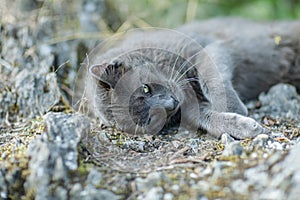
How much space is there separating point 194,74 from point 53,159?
110 cm

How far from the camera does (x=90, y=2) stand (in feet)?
12.2

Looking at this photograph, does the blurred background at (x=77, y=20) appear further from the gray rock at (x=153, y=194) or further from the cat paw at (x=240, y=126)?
the gray rock at (x=153, y=194)

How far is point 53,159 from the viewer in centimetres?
174

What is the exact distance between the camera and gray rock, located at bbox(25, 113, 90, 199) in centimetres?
171

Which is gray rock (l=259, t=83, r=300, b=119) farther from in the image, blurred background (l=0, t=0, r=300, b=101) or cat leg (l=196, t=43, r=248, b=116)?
blurred background (l=0, t=0, r=300, b=101)

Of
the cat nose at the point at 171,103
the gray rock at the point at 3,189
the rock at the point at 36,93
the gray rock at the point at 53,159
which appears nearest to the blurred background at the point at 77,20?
the rock at the point at 36,93

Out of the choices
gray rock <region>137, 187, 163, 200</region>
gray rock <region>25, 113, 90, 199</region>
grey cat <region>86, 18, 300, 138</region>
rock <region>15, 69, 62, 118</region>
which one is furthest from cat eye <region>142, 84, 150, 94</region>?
gray rock <region>137, 187, 163, 200</region>

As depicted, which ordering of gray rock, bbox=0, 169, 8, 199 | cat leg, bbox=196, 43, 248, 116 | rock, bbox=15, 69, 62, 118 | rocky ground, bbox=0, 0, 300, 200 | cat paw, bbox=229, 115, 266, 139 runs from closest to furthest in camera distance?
rocky ground, bbox=0, 0, 300, 200
gray rock, bbox=0, 169, 8, 199
cat paw, bbox=229, 115, 266, 139
cat leg, bbox=196, 43, 248, 116
rock, bbox=15, 69, 62, 118

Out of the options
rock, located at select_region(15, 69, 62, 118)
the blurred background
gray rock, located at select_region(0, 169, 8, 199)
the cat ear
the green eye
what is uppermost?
the blurred background

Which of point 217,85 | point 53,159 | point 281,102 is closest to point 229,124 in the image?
point 217,85

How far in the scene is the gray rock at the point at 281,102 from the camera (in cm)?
274

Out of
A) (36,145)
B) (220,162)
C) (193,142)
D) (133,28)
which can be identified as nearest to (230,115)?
(193,142)

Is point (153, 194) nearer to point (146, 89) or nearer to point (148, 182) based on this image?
point (148, 182)

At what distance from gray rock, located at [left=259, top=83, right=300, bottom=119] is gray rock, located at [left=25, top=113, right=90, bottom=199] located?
134cm
